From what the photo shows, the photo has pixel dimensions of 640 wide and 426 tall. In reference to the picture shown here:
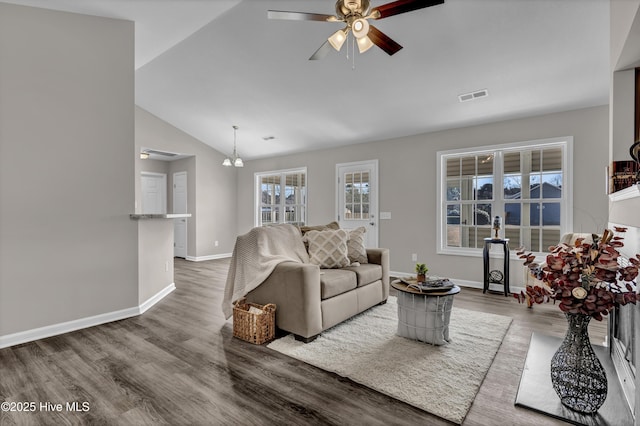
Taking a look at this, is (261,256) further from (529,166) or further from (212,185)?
(212,185)

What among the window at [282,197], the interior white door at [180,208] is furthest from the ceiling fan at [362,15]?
the interior white door at [180,208]

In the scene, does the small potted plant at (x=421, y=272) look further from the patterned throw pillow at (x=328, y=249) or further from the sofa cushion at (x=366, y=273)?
the patterned throw pillow at (x=328, y=249)

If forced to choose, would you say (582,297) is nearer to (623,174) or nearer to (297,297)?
(623,174)

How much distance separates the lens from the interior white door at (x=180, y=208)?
7.56 m

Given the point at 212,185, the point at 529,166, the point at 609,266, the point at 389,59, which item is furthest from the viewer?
the point at 212,185

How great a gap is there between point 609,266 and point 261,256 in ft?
8.05

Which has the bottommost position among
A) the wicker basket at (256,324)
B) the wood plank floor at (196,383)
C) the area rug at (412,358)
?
the wood plank floor at (196,383)

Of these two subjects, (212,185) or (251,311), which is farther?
(212,185)

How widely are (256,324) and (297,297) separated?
41 cm

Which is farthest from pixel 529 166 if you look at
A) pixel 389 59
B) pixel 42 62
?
pixel 42 62

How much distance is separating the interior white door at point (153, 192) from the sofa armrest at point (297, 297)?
6087 mm

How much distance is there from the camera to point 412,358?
242 cm

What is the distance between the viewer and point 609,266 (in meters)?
1.55

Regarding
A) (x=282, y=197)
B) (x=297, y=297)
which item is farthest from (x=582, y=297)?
(x=282, y=197)
